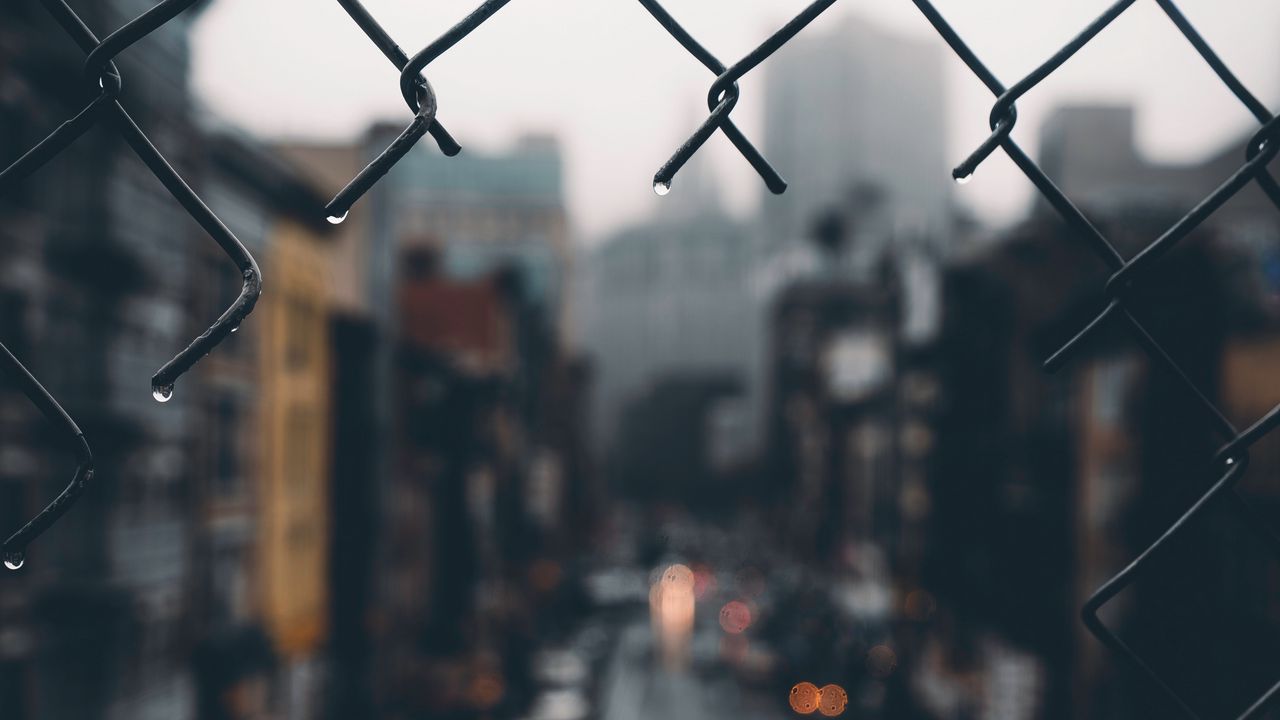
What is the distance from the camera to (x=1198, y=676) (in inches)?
696

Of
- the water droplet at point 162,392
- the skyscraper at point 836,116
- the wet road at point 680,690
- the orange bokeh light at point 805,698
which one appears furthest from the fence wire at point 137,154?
the skyscraper at point 836,116

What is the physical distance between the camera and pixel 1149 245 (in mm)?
1403

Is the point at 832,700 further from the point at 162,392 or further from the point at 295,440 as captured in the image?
the point at 162,392

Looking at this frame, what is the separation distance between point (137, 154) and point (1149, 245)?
1102 millimetres

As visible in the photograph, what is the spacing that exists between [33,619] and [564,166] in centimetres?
7824

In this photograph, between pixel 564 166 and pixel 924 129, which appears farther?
pixel 924 129

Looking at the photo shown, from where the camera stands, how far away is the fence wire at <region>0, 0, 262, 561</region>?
1201 mm

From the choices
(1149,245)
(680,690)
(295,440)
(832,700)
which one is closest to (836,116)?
(680,690)

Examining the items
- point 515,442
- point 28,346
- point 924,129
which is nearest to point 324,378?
point 28,346

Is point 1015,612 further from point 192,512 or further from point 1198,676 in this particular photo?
point 192,512

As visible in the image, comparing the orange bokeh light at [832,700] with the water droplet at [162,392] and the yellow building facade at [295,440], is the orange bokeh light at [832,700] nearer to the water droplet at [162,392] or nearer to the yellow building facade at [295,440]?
the yellow building facade at [295,440]

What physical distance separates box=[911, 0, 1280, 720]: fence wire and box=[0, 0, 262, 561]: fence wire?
2.53ft

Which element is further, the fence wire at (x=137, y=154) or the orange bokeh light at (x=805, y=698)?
the orange bokeh light at (x=805, y=698)

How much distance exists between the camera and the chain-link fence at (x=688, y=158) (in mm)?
1216
